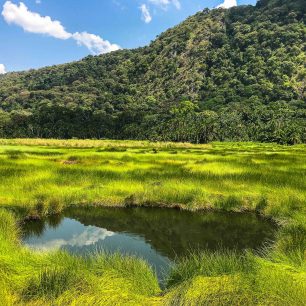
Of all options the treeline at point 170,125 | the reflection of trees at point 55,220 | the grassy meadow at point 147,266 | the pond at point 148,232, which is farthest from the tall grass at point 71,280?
the treeline at point 170,125

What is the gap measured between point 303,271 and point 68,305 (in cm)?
565

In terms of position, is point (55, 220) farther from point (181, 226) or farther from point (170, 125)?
point (170, 125)

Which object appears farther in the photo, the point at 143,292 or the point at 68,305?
the point at 143,292

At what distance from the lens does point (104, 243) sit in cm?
1803

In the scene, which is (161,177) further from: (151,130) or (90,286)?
(151,130)

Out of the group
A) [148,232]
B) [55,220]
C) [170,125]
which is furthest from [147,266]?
[170,125]

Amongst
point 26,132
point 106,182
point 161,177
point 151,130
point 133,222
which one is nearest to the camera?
point 133,222

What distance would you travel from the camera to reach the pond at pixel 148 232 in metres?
17.5

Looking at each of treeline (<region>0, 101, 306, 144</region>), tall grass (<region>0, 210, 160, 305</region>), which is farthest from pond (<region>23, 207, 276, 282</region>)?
treeline (<region>0, 101, 306, 144</region>)

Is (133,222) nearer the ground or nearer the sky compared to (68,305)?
nearer the ground

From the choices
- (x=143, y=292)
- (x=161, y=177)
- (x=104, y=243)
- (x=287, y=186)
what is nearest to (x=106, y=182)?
(x=161, y=177)

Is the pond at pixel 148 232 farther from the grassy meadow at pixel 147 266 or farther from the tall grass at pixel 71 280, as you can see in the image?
the tall grass at pixel 71 280

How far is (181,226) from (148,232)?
1912mm

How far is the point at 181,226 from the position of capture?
69.7 feet
